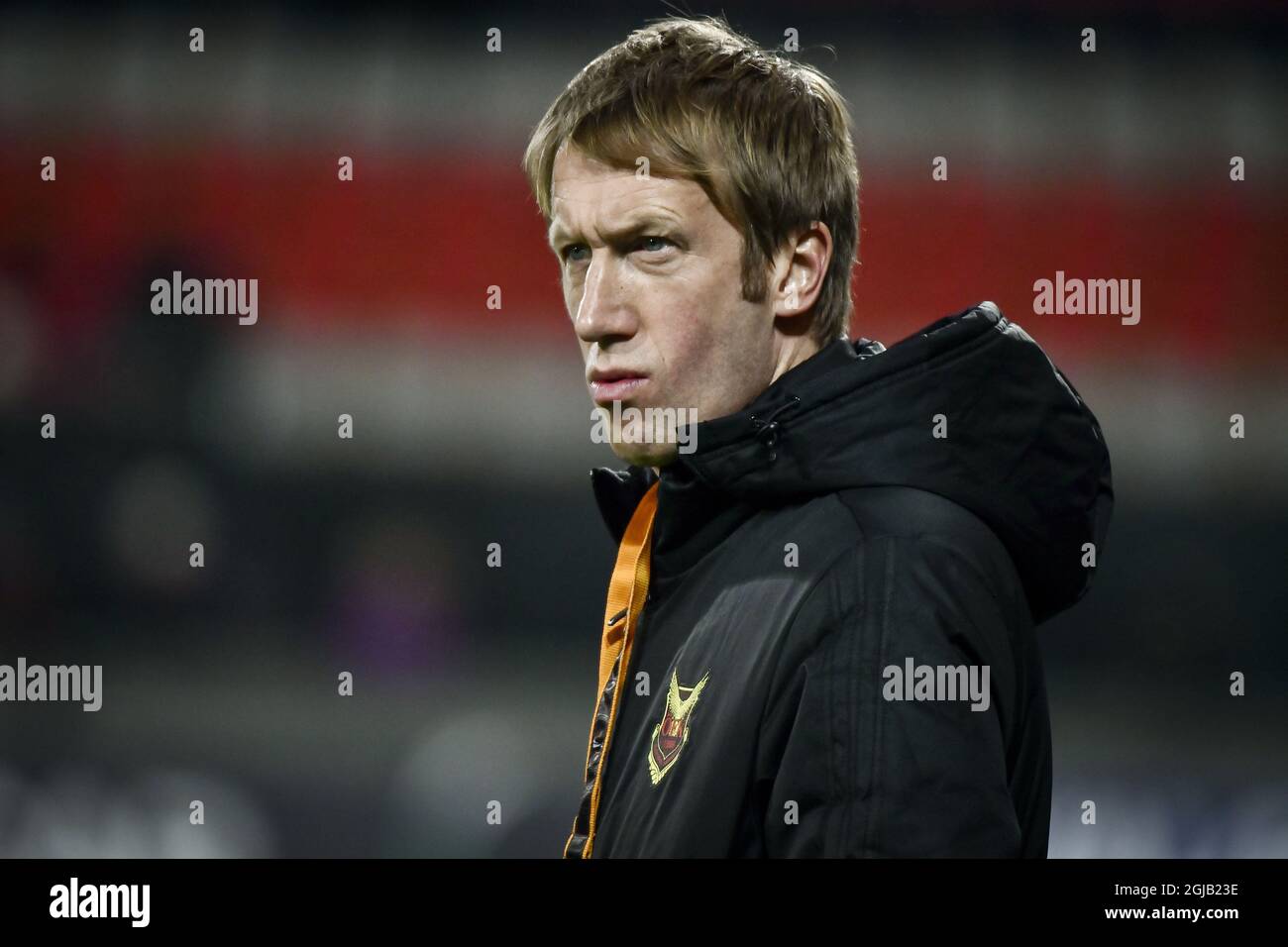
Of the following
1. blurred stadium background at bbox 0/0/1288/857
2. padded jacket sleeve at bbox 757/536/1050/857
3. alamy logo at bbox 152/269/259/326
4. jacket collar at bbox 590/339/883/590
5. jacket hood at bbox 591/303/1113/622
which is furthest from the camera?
alamy logo at bbox 152/269/259/326

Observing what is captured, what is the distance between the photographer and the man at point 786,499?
1182mm

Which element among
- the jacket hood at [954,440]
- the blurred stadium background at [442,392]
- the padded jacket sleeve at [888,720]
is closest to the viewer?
the padded jacket sleeve at [888,720]

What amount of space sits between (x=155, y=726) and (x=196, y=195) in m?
1.69

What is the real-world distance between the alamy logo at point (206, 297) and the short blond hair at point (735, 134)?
2.99m

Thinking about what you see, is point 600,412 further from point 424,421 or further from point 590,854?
point 424,421

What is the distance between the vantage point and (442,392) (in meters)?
4.40

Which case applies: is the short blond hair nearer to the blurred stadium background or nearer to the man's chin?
the man's chin

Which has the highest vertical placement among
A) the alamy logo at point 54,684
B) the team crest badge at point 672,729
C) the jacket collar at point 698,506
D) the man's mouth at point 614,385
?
the man's mouth at point 614,385

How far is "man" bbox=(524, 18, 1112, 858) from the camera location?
118 centimetres
